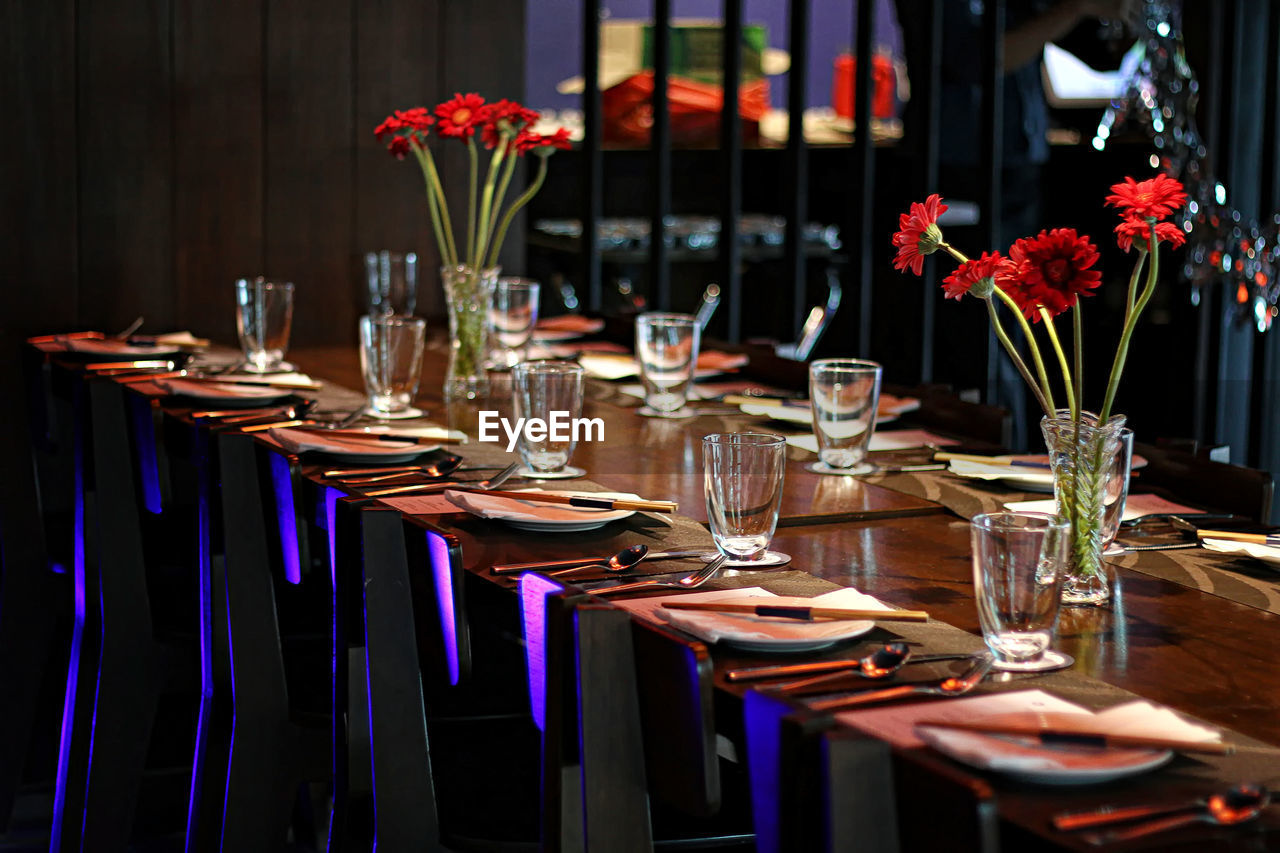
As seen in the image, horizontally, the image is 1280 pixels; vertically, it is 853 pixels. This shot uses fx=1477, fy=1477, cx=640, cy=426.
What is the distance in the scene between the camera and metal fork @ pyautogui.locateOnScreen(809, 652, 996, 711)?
99 cm

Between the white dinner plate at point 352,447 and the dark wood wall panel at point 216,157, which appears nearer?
the white dinner plate at point 352,447

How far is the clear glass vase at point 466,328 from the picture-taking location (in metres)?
2.45

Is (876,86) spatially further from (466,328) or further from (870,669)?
(870,669)

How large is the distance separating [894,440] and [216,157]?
1.82 metres

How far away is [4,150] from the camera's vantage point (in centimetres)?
295

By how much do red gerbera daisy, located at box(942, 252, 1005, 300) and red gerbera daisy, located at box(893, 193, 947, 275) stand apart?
0.04 metres

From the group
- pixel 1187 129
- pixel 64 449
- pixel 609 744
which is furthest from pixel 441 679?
pixel 1187 129

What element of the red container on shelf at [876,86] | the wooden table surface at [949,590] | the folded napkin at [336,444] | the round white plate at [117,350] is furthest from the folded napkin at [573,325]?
the red container on shelf at [876,86]

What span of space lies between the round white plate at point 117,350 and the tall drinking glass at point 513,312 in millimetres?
601

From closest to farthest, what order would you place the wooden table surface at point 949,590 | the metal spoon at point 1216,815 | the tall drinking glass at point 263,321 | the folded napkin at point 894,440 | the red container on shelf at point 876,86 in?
1. the metal spoon at point 1216,815
2. the wooden table surface at point 949,590
3. the folded napkin at point 894,440
4. the tall drinking glass at point 263,321
5. the red container on shelf at point 876,86

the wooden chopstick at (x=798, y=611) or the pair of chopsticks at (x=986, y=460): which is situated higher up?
the pair of chopsticks at (x=986, y=460)

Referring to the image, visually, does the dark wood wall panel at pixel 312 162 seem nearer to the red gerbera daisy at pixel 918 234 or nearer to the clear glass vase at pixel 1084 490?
the red gerbera daisy at pixel 918 234

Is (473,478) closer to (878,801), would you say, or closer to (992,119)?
(878,801)

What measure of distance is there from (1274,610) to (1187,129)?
86.9 inches
